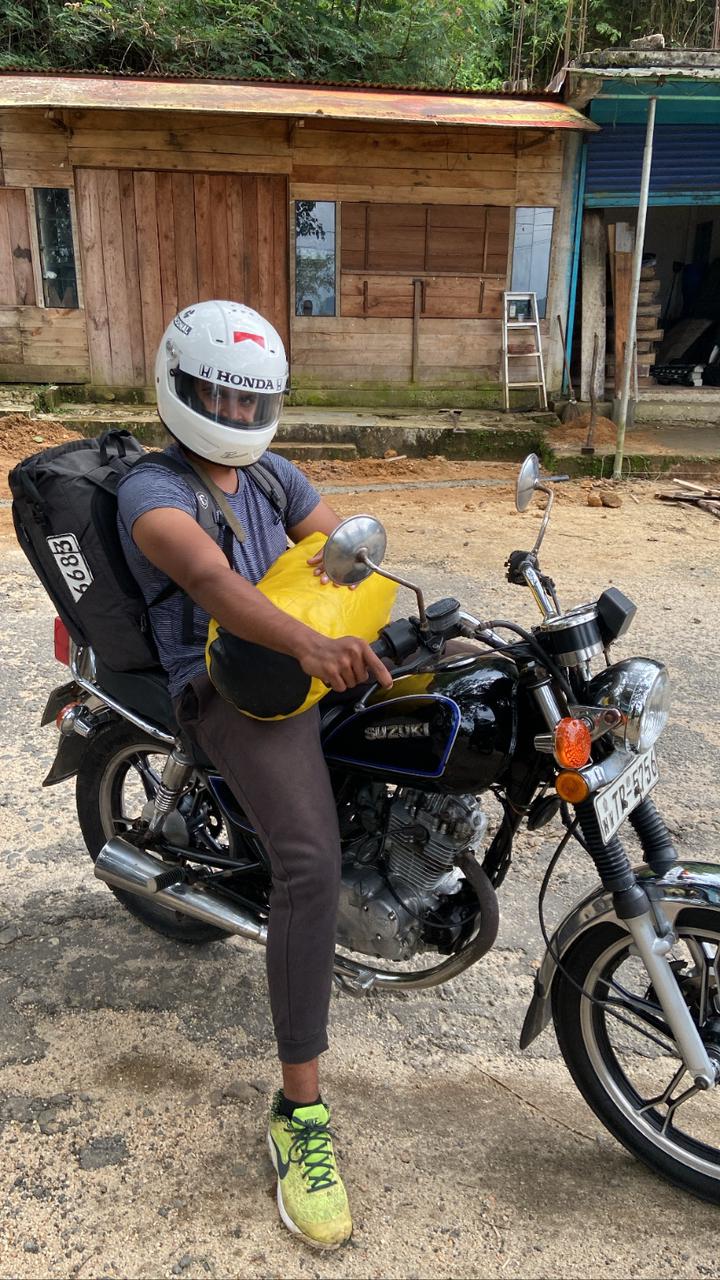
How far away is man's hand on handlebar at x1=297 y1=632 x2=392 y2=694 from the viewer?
5.52 feet

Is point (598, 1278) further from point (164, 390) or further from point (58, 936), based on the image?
point (164, 390)

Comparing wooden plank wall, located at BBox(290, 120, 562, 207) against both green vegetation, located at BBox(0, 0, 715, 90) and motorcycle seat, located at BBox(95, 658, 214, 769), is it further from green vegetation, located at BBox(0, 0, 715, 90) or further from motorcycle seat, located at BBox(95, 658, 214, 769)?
motorcycle seat, located at BBox(95, 658, 214, 769)

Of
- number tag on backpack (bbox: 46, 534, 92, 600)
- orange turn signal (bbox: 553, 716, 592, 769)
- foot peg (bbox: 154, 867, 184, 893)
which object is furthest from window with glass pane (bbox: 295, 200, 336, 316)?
orange turn signal (bbox: 553, 716, 592, 769)

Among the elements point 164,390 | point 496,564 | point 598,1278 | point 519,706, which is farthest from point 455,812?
point 496,564

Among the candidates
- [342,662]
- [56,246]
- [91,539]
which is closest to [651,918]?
[342,662]

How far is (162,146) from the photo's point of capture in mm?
10062

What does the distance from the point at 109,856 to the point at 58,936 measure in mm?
548

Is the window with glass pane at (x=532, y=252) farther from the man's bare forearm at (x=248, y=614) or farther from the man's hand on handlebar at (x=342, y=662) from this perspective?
the man's hand on handlebar at (x=342, y=662)

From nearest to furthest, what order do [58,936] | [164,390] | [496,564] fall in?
[164,390], [58,936], [496,564]

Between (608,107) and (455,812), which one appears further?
(608,107)

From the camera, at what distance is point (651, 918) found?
6.15 feet

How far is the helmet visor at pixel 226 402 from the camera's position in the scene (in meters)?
2.03

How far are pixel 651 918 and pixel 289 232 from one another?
10024 millimetres

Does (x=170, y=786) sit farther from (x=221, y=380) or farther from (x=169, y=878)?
(x=221, y=380)
